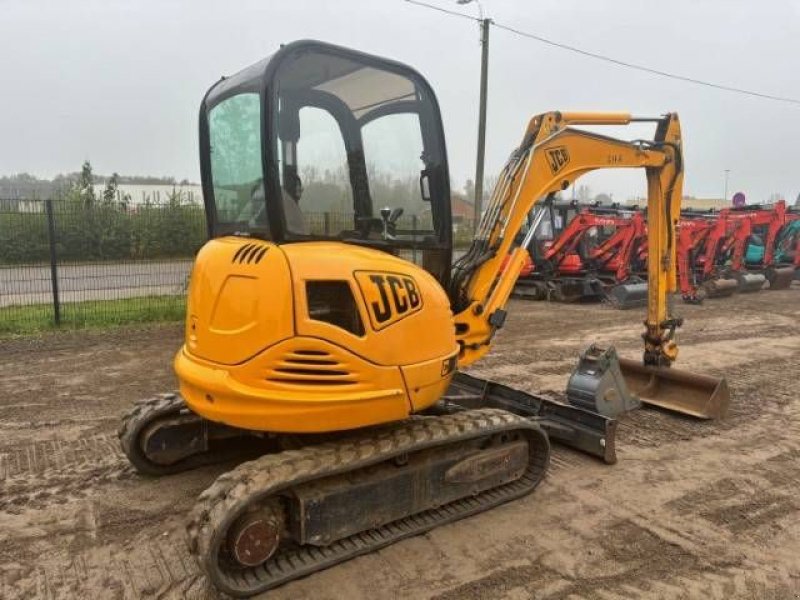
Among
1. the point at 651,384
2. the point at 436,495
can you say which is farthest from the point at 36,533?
the point at 651,384

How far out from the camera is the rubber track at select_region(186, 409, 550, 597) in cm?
284

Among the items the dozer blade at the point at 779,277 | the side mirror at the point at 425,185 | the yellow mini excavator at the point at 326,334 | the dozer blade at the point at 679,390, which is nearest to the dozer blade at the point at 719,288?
the dozer blade at the point at 779,277

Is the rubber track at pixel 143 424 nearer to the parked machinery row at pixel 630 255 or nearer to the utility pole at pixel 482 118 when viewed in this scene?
the parked machinery row at pixel 630 255

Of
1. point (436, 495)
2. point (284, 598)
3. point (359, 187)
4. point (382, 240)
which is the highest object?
point (359, 187)

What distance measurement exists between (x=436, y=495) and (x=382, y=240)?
1495 millimetres

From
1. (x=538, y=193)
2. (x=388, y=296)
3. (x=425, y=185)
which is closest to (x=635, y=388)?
(x=538, y=193)

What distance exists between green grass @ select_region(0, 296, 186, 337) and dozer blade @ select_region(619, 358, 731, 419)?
24.2 ft

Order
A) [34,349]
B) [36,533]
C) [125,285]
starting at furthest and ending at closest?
[125,285] < [34,349] < [36,533]

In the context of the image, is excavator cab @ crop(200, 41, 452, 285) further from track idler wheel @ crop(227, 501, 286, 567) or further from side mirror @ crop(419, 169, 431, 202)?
track idler wheel @ crop(227, 501, 286, 567)

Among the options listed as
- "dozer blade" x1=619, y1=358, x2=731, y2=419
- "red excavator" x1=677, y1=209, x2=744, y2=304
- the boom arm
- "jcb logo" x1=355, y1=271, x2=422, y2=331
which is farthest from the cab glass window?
"red excavator" x1=677, y1=209, x2=744, y2=304

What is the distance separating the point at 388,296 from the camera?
131 inches

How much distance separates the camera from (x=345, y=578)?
3127 millimetres

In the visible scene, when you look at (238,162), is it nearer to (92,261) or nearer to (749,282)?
(92,261)

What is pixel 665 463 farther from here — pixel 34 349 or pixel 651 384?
pixel 34 349
